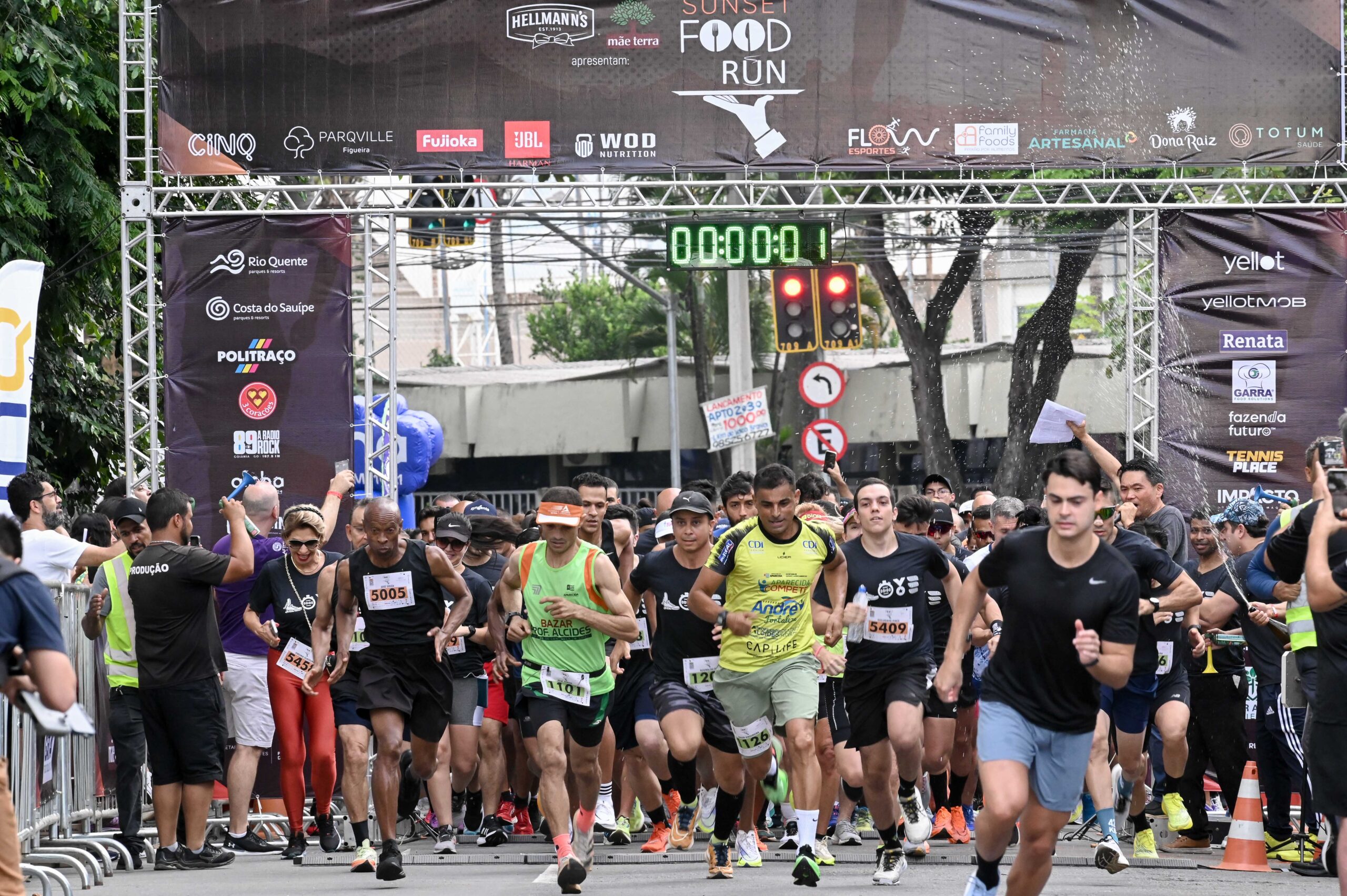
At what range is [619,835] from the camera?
36.3 feet

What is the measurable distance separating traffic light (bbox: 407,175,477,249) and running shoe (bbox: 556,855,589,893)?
7.39 m

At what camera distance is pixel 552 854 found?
10508 mm

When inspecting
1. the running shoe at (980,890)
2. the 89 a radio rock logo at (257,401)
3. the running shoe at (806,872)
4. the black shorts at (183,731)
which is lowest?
the running shoe at (806,872)

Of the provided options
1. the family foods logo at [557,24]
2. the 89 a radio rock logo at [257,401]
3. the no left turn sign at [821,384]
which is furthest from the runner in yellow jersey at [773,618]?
the no left turn sign at [821,384]

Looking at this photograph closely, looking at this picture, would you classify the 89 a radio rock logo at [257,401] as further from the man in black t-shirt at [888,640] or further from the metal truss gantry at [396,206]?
the man in black t-shirt at [888,640]

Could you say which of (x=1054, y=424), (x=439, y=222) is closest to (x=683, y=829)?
(x=1054, y=424)

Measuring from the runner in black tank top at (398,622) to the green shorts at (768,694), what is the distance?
1.63 m

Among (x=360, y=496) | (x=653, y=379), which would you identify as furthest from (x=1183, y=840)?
(x=653, y=379)

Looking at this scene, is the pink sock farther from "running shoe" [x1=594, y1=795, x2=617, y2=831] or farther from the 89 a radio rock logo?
the 89 a radio rock logo

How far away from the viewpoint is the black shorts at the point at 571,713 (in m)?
9.02

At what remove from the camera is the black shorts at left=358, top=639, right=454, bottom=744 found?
9.25 meters

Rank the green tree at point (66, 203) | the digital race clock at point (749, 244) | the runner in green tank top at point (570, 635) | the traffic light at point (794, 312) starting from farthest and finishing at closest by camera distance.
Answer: the traffic light at point (794, 312)
the green tree at point (66, 203)
the digital race clock at point (749, 244)
the runner in green tank top at point (570, 635)

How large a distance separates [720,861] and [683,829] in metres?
1.53

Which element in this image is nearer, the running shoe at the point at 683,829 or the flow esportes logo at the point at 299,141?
the running shoe at the point at 683,829
